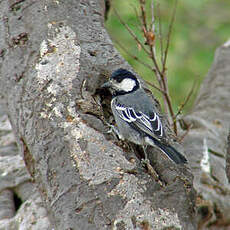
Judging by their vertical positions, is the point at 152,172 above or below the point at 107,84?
below

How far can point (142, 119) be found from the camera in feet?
10.8

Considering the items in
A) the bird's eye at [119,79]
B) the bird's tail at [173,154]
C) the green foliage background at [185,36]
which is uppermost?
the bird's eye at [119,79]

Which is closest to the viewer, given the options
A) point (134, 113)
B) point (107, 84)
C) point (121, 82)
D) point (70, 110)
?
point (70, 110)

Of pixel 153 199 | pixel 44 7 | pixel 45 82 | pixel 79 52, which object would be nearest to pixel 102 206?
pixel 153 199

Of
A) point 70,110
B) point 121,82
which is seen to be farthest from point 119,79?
point 70,110

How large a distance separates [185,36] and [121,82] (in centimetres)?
336

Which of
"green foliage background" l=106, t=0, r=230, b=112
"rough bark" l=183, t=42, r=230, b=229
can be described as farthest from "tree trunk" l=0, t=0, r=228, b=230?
"green foliage background" l=106, t=0, r=230, b=112

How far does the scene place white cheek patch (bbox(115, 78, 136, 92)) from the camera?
3243mm

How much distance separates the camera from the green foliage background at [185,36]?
5.93m

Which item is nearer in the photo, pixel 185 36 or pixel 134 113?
pixel 134 113

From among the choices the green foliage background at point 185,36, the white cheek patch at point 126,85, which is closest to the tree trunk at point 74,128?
the white cheek patch at point 126,85

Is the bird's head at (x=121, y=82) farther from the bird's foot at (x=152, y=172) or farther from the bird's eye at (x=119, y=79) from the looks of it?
the bird's foot at (x=152, y=172)

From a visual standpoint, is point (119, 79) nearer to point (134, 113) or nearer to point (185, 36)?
point (134, 113)

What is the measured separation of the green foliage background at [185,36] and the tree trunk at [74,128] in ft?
7.27
